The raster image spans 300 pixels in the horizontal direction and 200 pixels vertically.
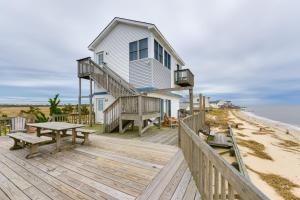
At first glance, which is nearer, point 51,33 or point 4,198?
point 4,198

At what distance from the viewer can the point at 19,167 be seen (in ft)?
11.4

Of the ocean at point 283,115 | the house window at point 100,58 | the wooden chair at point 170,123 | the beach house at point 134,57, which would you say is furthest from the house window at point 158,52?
the ocean at point 283,115

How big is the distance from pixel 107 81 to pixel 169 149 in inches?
286

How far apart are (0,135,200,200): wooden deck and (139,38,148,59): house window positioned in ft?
26.4

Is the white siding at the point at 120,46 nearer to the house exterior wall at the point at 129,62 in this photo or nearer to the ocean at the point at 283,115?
the house exterior wall at the point at 129,62

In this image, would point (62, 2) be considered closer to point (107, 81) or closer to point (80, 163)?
point (107, 81)

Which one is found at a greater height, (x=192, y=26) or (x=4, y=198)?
(x=192, y=26)

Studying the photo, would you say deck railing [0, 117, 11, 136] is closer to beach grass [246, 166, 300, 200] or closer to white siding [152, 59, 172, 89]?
white siding [152, 59, 172, 89]

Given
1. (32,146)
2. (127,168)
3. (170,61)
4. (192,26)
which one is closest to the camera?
(127,168)

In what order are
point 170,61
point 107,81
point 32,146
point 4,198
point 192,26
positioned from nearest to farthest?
point 4,198
point 32,146
point 107,81
point 192,26
point 170,61

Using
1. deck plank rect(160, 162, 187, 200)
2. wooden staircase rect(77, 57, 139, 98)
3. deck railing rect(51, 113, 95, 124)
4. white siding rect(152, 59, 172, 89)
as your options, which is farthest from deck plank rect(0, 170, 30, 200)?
white siding rect(152, 59, 172, 89)

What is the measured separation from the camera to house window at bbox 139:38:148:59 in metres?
10.8

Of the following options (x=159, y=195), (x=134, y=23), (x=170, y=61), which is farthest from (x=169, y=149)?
(x=170, y=61)

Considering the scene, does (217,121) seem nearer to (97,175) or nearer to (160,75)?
(160,75)
